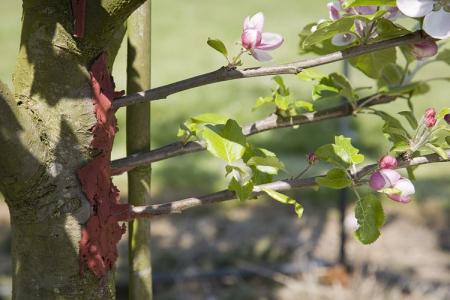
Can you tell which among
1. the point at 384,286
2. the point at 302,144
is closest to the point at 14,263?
the point at 384,286

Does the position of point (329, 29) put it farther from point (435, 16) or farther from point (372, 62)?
point (372, 62)

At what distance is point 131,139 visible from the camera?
44.8 inches

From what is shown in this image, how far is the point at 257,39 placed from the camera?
3.14 feet

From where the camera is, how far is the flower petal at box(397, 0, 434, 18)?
0.82 metres

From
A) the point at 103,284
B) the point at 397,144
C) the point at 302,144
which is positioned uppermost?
the point at 302,144

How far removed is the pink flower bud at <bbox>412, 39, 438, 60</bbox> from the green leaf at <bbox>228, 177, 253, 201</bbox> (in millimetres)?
308

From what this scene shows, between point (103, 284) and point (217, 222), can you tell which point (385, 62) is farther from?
point (217, 222)

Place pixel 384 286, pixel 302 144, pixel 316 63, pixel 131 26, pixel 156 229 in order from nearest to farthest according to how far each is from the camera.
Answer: pixel 316 63 < pixel 131 26 < pixel 384 286 < pixel 156 229 < pixel 302 144

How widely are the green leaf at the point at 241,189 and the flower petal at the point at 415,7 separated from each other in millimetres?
281

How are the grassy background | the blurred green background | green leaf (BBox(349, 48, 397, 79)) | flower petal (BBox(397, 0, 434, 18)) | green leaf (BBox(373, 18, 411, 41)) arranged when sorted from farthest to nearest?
the grassy background → the blurred green background → green leaf (BBox(349, 48, 397, 79)) → green leaf (BBox(373, 18, 411, 41)) → flower petal (BBox(397, 0, 434, 18))

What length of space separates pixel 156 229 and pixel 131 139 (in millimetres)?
2393

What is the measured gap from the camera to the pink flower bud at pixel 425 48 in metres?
0.98

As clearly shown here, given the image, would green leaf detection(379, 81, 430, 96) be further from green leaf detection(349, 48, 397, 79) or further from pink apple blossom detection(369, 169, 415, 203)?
pink apple blossom detection(369, 169, 415, 203)

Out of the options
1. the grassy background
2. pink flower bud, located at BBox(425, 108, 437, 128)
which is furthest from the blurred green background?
pink flower bud, located at BBox(425, 108, 437, 128)
